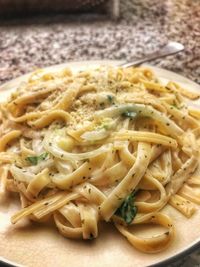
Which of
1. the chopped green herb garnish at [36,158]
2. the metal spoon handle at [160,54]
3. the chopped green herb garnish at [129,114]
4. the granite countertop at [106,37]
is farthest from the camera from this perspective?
the granite countertop at [106,37]

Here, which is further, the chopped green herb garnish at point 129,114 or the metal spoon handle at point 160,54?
the metal spoon handle at point 160,54

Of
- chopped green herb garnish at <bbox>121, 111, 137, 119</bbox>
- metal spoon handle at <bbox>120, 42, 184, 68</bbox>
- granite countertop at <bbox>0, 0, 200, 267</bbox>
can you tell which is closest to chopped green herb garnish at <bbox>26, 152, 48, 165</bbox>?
chopped green herb garnish at <bbox>121, 111, 137, 119</bbox>

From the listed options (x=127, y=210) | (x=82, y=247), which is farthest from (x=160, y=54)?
(x=82, y=247)

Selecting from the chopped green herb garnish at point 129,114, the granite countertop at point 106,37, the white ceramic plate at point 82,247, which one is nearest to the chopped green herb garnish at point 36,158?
the white ceramic plate at point 82,247

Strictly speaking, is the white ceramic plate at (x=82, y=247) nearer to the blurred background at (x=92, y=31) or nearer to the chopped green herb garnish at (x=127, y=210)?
the chopped green herb garnish at (x=127, y=210)

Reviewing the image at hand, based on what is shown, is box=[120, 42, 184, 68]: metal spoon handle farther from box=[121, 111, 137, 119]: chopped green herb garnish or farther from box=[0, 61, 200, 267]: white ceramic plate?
box=[0, 61, 200, 267]: white ceramic plate

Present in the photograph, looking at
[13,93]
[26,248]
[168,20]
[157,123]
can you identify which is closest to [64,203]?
[26,248]

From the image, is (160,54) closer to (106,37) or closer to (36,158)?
(106,37)
